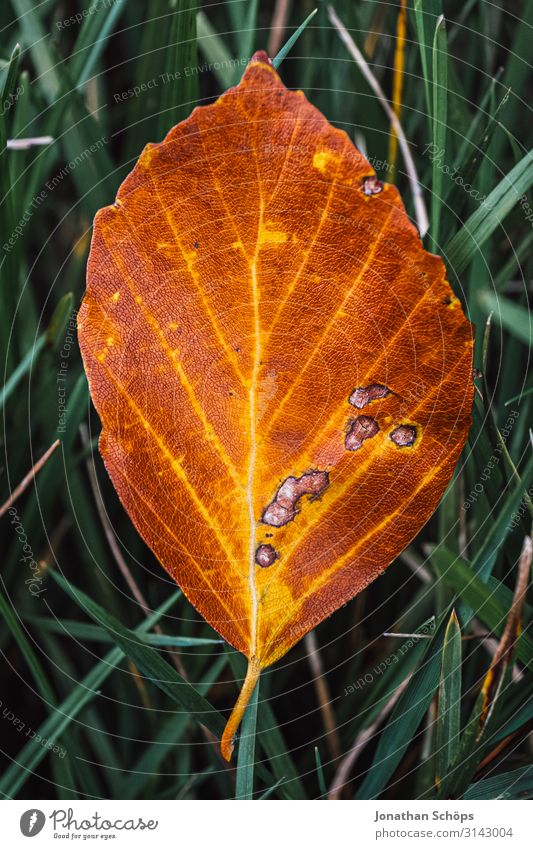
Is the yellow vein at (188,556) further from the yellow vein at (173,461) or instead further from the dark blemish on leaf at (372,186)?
the dark blemish on leaf at (372,186)

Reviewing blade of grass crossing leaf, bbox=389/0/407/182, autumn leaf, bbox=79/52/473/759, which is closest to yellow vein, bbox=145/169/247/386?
autumn leaf, bbox=79/52/473/759

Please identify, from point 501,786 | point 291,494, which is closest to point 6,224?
point 291,494

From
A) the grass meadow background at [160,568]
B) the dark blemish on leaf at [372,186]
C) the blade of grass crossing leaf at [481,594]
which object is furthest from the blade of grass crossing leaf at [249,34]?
the blade of grass crossing leaf at [481,594]

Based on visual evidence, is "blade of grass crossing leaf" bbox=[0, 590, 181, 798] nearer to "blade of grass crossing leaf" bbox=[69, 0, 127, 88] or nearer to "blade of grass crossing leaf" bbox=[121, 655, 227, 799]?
"blade of grass crossing leaf" bbox=[121, 655, 227, 799]
